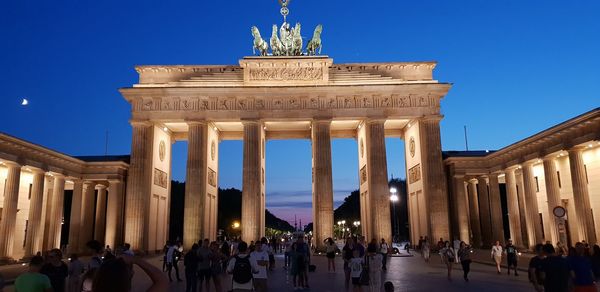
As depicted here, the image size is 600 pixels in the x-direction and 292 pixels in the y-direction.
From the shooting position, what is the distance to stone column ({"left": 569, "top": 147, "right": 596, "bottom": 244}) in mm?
28750

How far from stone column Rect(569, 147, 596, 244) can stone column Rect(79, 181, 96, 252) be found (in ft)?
125

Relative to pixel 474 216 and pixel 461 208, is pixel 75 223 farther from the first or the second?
pixel 474 216

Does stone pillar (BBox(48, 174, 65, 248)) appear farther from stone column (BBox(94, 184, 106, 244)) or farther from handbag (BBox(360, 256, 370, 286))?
handbag (BBox(360, 256, 370, 286))

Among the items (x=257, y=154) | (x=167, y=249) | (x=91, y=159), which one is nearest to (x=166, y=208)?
(x=91, y=159)

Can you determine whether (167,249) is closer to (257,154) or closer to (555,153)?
(257,154)

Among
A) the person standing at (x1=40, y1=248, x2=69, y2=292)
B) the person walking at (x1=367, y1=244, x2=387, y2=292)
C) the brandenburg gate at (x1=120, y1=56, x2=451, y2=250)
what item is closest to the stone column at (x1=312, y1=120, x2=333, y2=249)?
the brandenburg gate at (x1=120, y1=56, x2=451, y2=250)

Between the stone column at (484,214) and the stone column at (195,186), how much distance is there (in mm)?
25630

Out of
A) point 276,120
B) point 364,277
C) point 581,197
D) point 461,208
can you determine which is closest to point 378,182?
point 461,208

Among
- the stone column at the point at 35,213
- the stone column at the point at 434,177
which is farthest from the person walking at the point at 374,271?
the stone column at the point at 35,213

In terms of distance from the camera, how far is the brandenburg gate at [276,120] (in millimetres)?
38656

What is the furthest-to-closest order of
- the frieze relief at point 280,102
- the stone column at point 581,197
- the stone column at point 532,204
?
the frieze relief at point 280,102 < the stone column at point 532,204 < the stone column at point 581,197

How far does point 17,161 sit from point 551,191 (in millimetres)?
36739

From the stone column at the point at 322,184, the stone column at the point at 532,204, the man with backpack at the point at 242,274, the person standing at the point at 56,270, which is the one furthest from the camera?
the stone column at the point at 322,184

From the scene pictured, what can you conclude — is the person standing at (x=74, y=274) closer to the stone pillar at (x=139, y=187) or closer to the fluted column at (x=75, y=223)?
the stone pillar at (x=139, y=187)
